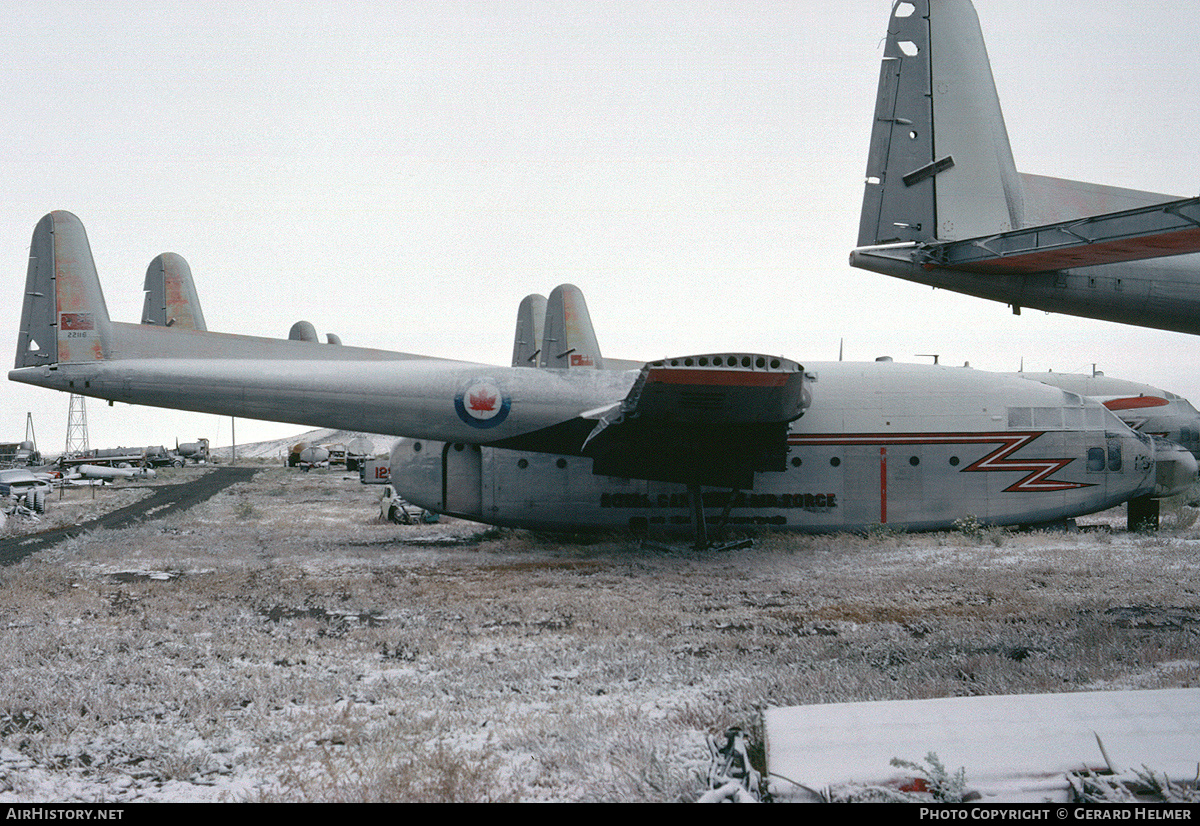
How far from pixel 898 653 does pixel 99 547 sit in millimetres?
16821

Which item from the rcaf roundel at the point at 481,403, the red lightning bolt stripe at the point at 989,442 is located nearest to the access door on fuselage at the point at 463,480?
the rcaf roundel at the point at 481,403

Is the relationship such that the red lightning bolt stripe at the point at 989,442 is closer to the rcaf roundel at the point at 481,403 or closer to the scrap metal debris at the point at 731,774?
the rcaf roundel at the point at 481,403

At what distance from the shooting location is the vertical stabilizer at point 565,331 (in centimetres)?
2519

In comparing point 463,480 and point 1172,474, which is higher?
point 1172,474

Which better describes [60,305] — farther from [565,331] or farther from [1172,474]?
[1172,474]

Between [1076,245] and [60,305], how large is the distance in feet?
58.8

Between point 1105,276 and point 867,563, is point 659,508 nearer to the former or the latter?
point 867,563

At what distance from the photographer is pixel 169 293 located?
20609 mm

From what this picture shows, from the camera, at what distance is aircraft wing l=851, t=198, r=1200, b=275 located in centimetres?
723

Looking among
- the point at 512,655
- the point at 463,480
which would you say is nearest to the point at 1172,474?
the point at 463,480

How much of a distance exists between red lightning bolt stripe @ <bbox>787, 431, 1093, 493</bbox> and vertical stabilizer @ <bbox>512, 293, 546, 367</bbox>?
1611cm

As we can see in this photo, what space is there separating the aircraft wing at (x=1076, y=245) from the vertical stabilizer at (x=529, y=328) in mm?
21544

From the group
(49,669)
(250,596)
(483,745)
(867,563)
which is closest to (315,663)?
(49,669)

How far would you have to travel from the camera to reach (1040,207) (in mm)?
10109
